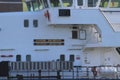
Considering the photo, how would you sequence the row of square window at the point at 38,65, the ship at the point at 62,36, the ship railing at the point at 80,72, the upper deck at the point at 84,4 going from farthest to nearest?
the upper deck at the point at 84,4 < the ship at the point at 62,36 < the row of square window at the point at 38,65 < the ship railing at the point at 80,72

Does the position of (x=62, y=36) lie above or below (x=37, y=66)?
above

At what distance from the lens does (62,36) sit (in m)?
30.7

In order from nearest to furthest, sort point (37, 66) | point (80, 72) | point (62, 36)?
1. point (80, 72)
2. point (37, 66)
3. point (62, 36)

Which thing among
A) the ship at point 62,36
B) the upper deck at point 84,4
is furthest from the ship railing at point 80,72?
the upper deck at point 84,4

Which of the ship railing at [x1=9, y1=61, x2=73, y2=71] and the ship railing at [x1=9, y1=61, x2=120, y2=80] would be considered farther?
the ship railing at [x1=9, y1=61, x2=73, y2=71]

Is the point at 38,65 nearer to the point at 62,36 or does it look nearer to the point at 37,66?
the point at 37,66

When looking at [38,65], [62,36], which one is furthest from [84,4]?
[38,65]

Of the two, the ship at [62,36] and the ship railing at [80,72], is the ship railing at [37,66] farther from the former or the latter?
the ship railing at [80,72]

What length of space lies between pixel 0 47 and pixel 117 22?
308 inches

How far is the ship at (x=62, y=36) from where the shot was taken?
29859 millimetres

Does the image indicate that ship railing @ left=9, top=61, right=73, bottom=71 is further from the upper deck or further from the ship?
the upper deck

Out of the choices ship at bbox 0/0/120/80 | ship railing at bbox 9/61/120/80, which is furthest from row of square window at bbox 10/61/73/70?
ship railing at bbox 9/61/120/80

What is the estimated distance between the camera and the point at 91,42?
30484 millimetres

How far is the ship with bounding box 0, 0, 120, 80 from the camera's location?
29859 mm
